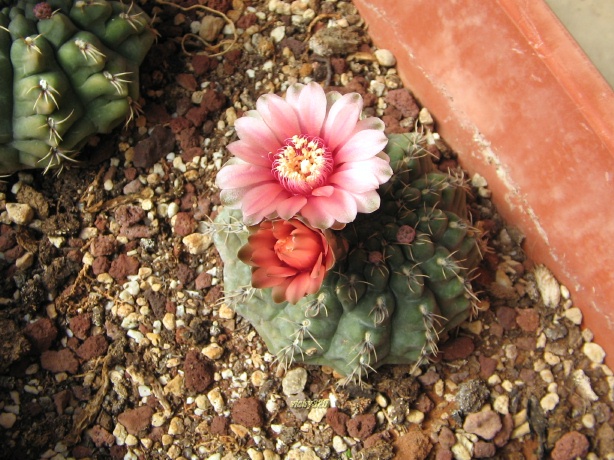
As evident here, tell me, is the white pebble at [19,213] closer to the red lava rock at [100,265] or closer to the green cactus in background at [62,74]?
the green cactus in background at [62,74]

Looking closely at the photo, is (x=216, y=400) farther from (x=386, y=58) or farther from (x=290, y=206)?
(x=386, y=58)

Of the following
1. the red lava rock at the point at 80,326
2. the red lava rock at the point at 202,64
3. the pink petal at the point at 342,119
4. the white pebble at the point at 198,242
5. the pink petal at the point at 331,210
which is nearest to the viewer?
the pink petal at the point at 331,210

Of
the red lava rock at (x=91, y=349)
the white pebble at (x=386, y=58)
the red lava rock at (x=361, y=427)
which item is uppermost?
A: the white pebble at (x=386, y=58)

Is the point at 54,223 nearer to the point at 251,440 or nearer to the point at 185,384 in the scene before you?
the point at 185,384

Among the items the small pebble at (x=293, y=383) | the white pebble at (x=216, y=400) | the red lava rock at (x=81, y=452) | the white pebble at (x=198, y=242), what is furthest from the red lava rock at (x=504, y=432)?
the red lava rock at (x=81, y=452)

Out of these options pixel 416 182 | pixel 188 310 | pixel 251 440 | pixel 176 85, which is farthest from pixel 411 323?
pixel 176 85

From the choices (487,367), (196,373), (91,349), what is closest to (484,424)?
(487,367)

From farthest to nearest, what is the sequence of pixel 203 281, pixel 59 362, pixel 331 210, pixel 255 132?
pixel 203 281 → pixel 59 362 → pixel 255 132 → pixel 331 210
